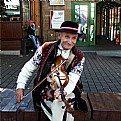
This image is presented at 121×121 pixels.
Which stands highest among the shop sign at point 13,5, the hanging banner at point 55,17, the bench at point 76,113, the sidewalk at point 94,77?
the shop sign at point 13,5

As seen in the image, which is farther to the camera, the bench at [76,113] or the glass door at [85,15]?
the glass door at [85,15]

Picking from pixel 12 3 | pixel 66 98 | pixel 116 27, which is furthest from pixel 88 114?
pixel 116 27

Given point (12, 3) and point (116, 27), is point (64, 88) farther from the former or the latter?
point (116, 27)

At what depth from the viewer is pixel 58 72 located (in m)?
2.75

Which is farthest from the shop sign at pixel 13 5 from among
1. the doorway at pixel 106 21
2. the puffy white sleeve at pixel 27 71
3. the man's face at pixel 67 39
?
the man's face at pixel 67 39

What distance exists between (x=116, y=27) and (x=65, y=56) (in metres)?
17.8

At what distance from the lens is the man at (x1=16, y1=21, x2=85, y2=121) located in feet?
8.80

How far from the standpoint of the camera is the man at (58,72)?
106 inches

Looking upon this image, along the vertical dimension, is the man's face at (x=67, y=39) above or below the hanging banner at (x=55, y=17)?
below

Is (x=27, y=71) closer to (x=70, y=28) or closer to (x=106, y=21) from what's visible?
(x=70, y=28)

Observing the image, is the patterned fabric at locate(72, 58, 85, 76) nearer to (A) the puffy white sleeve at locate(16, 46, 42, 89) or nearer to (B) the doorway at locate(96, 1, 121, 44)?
(A) the puffy white sleeve at locate(16, 46, 42, 89)

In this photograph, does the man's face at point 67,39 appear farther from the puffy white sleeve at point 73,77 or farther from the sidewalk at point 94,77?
the sidewalk at point 94,77

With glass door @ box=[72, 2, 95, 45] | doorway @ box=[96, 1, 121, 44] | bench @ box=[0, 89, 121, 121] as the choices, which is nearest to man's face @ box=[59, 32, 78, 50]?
bench @ box=[0, 89, 121, 121]

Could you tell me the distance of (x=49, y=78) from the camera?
280 centimetres
